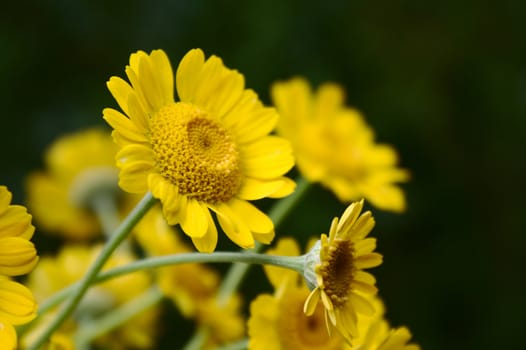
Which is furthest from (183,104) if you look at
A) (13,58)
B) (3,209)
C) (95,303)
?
(13,58)

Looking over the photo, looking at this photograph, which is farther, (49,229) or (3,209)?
(49,229)

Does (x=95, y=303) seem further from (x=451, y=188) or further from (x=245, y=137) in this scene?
(x=451, y=188)

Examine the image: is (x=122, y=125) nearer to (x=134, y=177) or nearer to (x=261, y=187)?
(x=134, y=177)

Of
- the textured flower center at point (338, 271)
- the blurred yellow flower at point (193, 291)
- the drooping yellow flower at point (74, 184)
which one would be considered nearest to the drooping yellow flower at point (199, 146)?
the textured flower center at point (338, 271)

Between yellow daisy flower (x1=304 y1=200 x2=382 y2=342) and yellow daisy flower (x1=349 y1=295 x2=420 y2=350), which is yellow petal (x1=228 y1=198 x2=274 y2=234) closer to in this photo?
yellow daisy flower (x1=304 y1=200 x2=382 y2=342)

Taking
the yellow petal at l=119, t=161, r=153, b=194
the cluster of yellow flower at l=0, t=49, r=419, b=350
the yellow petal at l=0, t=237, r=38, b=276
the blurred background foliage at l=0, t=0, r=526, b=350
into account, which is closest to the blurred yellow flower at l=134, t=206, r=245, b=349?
the cluster of yellow flower at l=0, t=49, r=419, b=350

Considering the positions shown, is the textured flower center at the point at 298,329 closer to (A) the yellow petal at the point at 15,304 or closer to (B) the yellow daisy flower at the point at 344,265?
(B) the yellow daisy flower at the point at 344,265

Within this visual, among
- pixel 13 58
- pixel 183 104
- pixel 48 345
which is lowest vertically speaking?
pixel 48 345

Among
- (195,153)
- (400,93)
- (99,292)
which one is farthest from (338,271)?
(400,93)
